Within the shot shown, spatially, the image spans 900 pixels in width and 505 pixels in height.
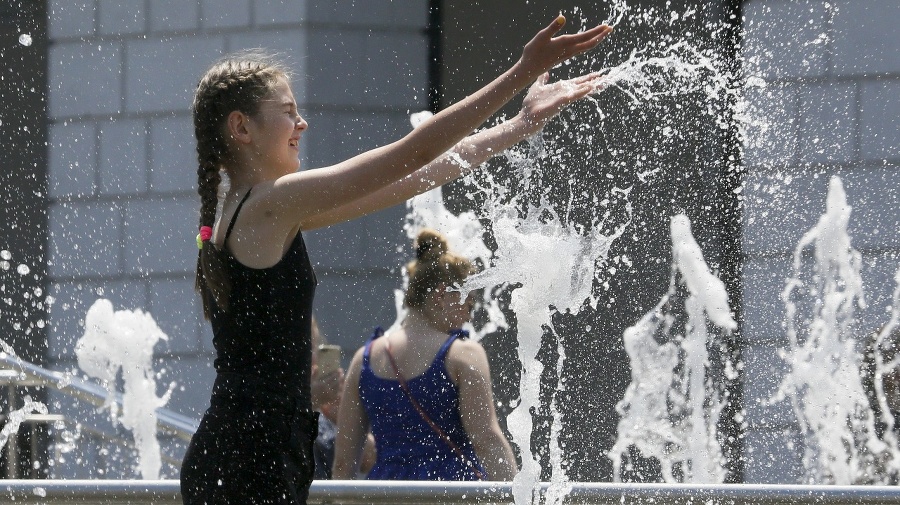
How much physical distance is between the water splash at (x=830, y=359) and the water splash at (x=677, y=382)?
264mm

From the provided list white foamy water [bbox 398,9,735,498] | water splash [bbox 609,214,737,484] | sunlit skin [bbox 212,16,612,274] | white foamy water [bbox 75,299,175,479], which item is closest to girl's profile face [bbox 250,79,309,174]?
sunlit skin [bbox 212,16,612,274]

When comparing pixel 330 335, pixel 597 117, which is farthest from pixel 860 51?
pixel 330 335

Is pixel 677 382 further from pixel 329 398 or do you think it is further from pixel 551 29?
pixel 551 29

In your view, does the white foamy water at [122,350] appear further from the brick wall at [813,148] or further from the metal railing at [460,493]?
the metal railing at [460,493]

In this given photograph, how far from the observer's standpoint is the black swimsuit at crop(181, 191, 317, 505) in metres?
1.49

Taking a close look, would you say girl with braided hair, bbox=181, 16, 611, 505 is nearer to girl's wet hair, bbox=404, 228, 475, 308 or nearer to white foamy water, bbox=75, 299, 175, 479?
girl's wet hair, bbox=404, 228, 475, 308

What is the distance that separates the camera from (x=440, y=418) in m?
2.38

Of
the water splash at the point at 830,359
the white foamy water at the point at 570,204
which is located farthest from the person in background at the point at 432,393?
the water splash at the point at 830,359

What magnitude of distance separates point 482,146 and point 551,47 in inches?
15.7

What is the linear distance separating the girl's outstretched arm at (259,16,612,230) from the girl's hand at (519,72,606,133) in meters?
0.28

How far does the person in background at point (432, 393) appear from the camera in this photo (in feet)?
7.77

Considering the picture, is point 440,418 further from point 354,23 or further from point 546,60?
point 354,23

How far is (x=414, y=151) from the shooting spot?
1.51m

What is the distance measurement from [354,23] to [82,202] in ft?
4.24
